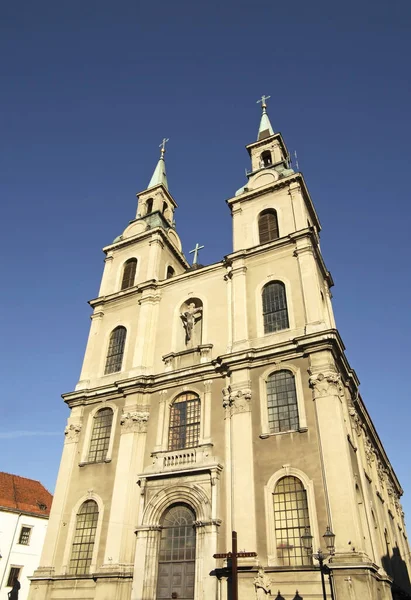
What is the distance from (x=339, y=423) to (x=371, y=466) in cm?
1078

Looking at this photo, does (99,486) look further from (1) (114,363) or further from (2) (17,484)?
(2) (17,484)

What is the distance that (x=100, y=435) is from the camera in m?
25.3

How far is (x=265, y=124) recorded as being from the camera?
39.2m

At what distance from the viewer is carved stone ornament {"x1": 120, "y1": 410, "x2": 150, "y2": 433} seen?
77.7 ft

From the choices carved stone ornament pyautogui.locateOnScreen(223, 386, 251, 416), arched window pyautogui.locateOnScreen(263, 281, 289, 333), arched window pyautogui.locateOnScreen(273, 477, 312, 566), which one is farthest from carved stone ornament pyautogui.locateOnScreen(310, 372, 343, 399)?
arched window pyautogui.locateOnScreen(263, 281, 289, 333)

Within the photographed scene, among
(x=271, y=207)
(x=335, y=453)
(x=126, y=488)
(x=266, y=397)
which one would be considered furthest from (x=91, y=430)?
(x=271, y=207)

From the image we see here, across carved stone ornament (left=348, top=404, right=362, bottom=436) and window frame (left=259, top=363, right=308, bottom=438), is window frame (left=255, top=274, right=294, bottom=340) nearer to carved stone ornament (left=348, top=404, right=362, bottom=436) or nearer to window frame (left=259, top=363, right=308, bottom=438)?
window frame (left=259, top=363, right=308, bottom=438)

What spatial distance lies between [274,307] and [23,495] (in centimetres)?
3149

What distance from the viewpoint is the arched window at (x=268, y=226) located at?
91.7 ft

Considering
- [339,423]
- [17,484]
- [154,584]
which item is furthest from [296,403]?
[17,484]

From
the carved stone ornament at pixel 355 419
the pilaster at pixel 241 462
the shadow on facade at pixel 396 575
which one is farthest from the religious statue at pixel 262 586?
the carved stone ornament at pixel 355 419

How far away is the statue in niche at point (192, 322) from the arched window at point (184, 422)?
3.73 meters

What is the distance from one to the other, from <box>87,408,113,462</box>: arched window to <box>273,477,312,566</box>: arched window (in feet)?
32.8

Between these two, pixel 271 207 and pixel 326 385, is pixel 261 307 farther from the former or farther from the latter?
pixel 271 207
